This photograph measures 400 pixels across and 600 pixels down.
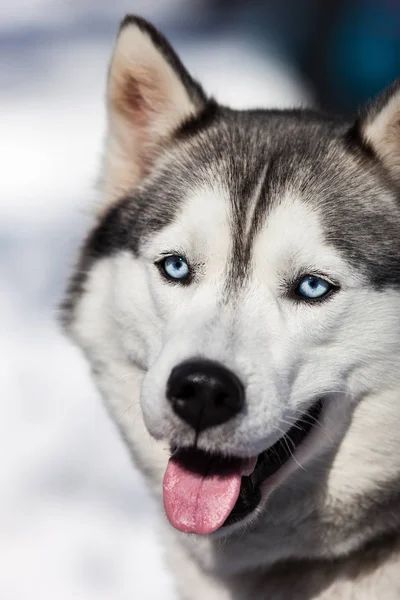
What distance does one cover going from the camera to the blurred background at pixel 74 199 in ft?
10.2

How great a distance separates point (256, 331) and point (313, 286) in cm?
20

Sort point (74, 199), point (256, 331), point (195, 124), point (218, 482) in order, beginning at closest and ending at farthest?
point (256, 331)
point (218, 482)
point (195, 124)
point (74, 199)

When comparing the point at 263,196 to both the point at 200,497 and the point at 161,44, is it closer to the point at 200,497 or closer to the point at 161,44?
the point at 161,44

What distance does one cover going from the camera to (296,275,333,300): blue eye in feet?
6.58

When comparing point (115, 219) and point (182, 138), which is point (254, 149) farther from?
point (115, 219)

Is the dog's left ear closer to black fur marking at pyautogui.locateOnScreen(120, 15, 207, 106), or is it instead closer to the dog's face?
the dog's face

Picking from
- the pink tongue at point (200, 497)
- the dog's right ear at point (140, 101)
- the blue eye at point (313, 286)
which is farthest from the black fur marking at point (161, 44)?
the pink tongue at point (200, 497)

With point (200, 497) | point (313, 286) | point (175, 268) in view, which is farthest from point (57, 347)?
point (313, 286)

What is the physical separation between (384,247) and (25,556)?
1.86 meters

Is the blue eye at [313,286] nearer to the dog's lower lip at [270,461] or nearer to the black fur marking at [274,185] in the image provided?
the black fur marking at [274,185]

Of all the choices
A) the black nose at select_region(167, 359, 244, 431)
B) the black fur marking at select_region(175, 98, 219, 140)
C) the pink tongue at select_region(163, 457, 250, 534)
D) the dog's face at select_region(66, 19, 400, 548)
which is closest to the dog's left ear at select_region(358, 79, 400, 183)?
the dog's face at select_region(66, 19, 400, 548)

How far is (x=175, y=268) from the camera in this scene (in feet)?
6.99

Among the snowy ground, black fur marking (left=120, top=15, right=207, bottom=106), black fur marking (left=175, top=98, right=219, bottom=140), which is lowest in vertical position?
the snowy ground

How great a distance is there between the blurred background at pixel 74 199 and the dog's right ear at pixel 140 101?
163mm
